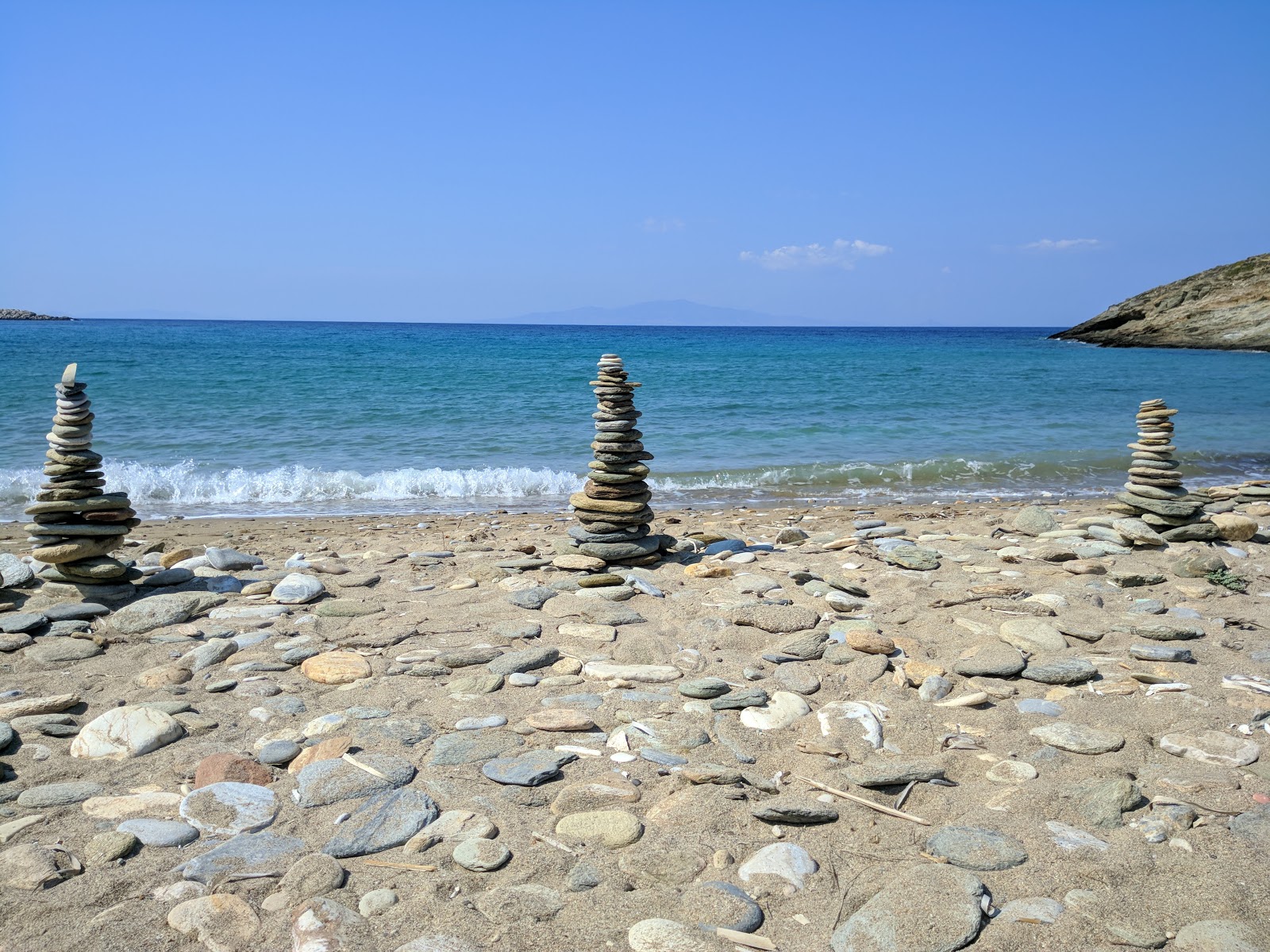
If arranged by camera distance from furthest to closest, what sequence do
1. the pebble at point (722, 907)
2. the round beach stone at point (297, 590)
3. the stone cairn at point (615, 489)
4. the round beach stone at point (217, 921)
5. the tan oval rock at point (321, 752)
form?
the stone cairn at point (615, 489) < the round beach stone at point (297, 590) < the tan oval rock at point (321, 752) < the pebble at point (722, 907) < the round beach stone at point (217, 921)

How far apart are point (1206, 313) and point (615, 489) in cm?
5135

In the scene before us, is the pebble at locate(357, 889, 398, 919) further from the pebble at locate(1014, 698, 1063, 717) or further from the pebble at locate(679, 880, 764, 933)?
the pebble at locate(1014, 698, 1063, 717)

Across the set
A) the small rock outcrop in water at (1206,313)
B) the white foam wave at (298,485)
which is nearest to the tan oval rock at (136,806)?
the white foam wave at (298,485)

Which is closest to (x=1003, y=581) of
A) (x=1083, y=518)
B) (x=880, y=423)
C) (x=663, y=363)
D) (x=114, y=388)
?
(x=1083, y=518)

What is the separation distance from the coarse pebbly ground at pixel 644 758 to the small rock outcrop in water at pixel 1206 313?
47.0 meters

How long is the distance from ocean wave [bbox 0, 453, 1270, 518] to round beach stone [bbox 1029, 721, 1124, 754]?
7717 millimetres

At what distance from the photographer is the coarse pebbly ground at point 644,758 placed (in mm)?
2566

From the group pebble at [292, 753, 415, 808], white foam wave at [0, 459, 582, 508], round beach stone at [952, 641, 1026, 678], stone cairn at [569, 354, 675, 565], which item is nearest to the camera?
pebble at [292, 753, 415, 808]

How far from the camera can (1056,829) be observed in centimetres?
299

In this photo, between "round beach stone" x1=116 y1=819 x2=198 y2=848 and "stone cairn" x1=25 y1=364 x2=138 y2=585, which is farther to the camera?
"stone cairn" x1=25 y1=364 x2=138 y2=585

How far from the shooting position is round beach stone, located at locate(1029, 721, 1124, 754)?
141 inches

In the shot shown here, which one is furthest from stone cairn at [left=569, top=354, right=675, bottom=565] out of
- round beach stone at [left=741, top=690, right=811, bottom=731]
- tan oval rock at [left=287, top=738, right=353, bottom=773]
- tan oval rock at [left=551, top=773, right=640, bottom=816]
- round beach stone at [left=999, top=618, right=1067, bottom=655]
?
tan oval rock at [left=551, top=773, right=640, bottom=816]

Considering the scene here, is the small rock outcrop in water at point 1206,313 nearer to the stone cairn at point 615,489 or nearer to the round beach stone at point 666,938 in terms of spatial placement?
the stone cairn at point 615,489

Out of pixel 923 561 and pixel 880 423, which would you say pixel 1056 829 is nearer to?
pixel 923 561
